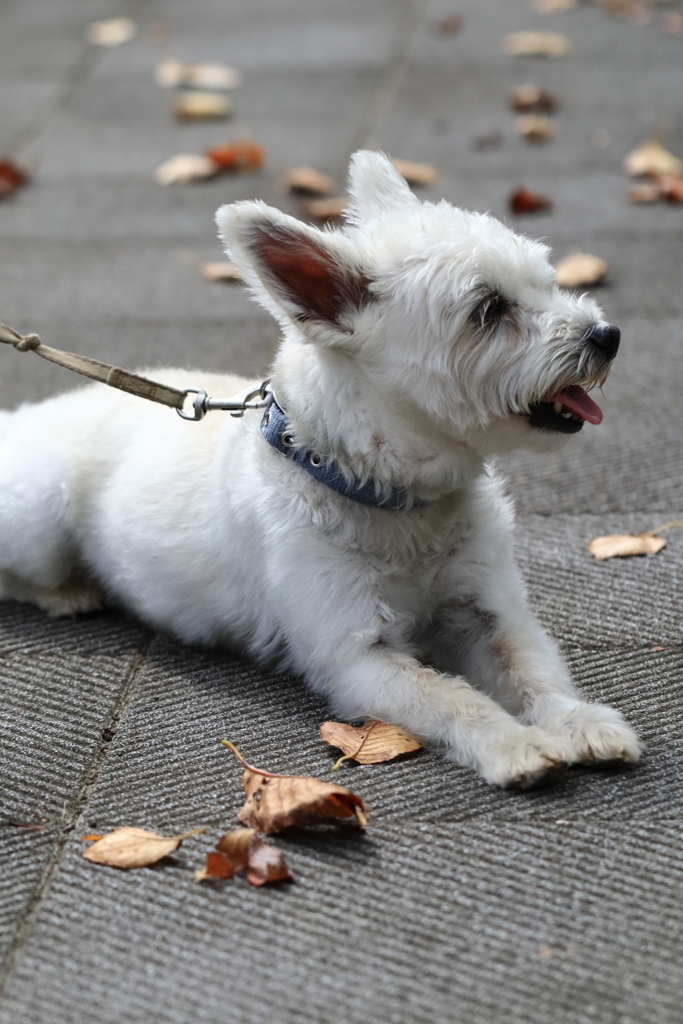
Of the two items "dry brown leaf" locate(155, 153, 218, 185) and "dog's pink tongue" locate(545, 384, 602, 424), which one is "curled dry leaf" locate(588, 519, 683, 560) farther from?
"dry brown leaf" locate(155, 153, 218, 185)

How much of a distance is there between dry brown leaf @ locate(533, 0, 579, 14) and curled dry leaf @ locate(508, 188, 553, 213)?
4.68m

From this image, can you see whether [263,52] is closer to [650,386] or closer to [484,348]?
[650,386]

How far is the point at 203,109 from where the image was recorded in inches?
302

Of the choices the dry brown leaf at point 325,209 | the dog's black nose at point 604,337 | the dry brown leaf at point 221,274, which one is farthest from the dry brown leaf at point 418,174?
the dog's black nose at point 604,337

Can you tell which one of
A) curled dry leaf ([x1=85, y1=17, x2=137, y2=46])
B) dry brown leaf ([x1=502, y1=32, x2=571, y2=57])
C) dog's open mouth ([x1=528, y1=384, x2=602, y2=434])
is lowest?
curled dry leaf ([x1=85, y1=17, x2=137, y2=46])

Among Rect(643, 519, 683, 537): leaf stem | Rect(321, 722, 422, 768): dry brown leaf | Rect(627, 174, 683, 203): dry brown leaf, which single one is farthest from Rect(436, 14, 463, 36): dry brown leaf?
Rect(321, 722, 422, 768): dry brown leaf

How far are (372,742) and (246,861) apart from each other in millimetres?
442

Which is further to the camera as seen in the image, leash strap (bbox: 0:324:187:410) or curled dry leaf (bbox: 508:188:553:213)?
curled dry leaf (bbox: 508:188:553:213)

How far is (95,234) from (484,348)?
4.19 meters

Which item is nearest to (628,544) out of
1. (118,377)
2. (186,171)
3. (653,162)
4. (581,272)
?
(118,377)

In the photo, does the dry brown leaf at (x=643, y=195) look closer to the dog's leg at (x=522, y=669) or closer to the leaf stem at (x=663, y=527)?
the leaf stem at (x=663, y=527)

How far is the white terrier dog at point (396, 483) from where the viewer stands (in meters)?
2.47

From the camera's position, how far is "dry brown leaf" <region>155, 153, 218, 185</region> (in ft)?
22.2

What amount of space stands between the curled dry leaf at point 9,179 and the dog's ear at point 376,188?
14.8ft
